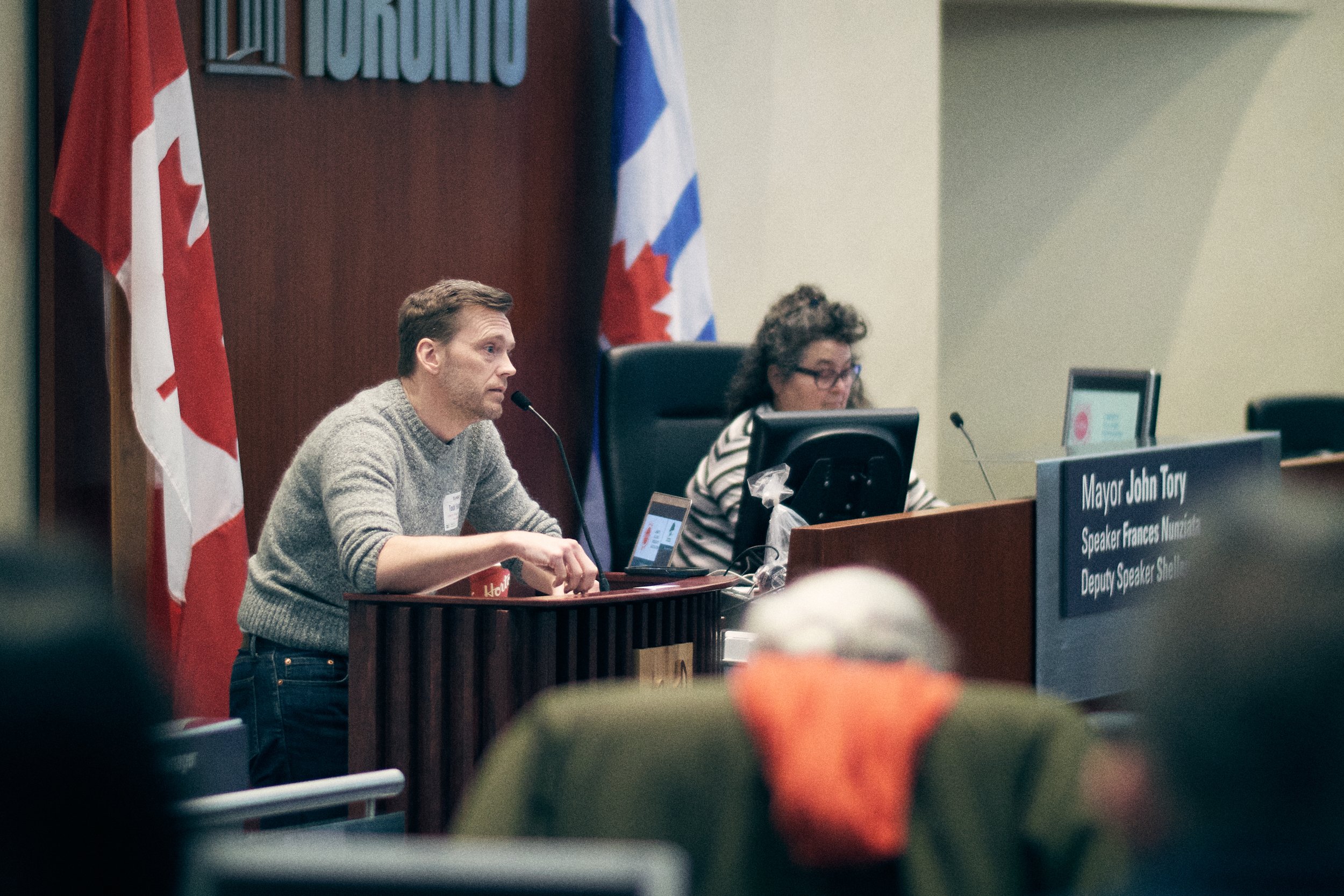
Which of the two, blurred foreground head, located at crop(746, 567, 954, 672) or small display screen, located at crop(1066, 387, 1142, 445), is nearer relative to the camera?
blurred foreground head, located at crop(746, 567, 954, 672)

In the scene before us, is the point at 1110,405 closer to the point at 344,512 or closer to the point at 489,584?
the point at 489,584

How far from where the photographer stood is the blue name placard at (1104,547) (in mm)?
2365

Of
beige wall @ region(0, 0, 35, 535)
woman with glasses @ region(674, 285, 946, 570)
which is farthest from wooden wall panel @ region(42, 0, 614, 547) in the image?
woman with glasses @ region(674, 285, 946, 570)

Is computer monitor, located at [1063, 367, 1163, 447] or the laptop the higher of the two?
computer monitor, located at [1063, 367, 1163, 447]

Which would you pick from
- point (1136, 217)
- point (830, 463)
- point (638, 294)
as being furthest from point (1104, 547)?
point (1136, 217)

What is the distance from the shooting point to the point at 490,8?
3830 mm

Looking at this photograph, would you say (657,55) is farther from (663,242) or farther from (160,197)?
(160,197)

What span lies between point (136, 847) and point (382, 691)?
144 cm

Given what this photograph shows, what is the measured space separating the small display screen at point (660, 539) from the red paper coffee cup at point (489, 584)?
0.25 metres

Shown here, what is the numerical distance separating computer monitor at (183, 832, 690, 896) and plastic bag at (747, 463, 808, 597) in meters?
1.59

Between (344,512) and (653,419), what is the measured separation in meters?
→ 1.17

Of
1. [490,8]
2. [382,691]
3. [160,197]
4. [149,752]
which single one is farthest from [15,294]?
[149,752]

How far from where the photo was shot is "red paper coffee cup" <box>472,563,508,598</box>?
230 cm

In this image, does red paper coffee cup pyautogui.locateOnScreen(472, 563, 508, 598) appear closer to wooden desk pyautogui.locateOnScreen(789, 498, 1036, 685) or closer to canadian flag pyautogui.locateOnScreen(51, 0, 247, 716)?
wooden desk pyautogui.locateOnScreen(789, 498, 1036, 685)
